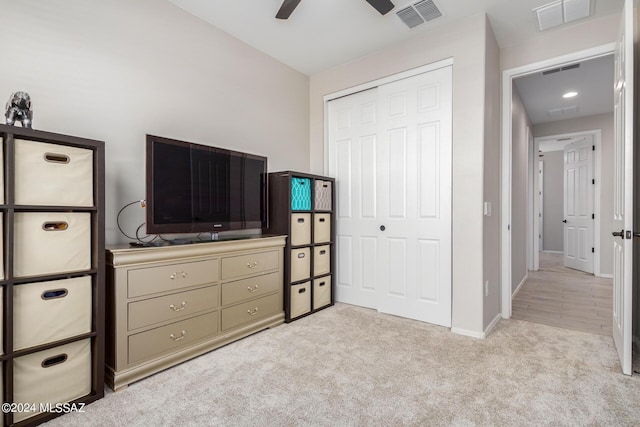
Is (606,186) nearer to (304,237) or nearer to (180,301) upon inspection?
(304,237)

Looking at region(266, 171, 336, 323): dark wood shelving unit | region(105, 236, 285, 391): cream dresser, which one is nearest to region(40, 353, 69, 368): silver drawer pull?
region(105, 236, 285, 391): cream dresser

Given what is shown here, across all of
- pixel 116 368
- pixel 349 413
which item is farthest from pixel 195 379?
pixel 349 413

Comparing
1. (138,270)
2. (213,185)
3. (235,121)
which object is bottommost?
(138,270)

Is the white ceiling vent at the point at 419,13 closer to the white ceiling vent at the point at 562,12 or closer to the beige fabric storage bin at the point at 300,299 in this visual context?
the white ceiling vent at the point at 562,12

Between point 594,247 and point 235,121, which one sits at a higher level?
point 235,121

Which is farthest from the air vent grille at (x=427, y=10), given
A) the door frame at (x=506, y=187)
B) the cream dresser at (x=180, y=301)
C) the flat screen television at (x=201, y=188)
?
the cream dresser at (x=180, y=301)

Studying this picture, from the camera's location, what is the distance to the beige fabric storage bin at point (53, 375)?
1.53 meters

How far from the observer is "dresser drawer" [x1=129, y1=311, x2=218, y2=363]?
197cm

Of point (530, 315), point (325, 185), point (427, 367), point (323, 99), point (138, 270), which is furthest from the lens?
point (323, 99)

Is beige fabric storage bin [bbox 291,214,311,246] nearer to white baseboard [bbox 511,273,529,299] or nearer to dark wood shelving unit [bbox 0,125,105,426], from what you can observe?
dark wood shelving unit [bbox 0,125,105,426]

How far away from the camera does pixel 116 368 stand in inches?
73.5

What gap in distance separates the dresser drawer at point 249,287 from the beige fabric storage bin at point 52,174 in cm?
113

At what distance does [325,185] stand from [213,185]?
1345 mm

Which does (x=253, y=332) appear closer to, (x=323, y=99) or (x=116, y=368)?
(x=116, y=368)
